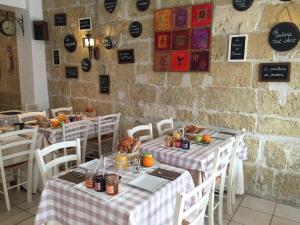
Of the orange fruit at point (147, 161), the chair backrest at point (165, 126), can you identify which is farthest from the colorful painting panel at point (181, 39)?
the orange fruit at point (147, 161)

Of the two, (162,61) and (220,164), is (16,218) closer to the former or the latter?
(220,164)

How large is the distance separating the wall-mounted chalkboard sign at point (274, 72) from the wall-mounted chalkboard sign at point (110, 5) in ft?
6.46

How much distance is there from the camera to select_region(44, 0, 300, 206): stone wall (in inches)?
96.2

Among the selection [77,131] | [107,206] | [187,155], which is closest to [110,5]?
[77,131]

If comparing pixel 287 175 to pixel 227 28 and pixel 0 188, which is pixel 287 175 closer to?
pixel 227 28

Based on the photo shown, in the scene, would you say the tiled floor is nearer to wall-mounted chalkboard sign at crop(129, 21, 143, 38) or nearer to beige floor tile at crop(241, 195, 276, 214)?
beige floor tile at crop(241, 195, 276, 214)

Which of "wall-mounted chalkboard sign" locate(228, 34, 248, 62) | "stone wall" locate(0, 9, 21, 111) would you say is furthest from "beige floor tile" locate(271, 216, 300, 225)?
"stone wall" locate(0, 9, 21, 111)

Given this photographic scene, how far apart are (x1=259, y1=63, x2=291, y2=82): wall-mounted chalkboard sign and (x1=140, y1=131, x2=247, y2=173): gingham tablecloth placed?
30.4 inches

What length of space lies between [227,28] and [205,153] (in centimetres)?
132

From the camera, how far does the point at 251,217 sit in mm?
2332

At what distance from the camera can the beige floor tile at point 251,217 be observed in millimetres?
2258

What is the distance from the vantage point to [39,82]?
4309 mm

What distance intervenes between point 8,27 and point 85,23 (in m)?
1.36

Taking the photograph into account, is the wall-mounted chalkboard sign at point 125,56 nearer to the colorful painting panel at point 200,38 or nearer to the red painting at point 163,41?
the red painting at point 163,41
